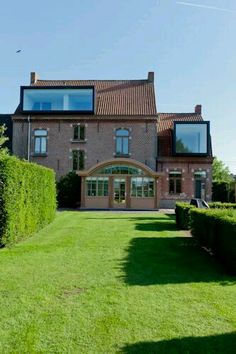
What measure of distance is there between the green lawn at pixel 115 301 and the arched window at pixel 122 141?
2037 cm

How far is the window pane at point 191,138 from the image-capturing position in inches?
1191

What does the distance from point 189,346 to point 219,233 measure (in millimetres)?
5028

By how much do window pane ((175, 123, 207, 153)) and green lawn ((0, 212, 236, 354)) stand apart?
69.7ft

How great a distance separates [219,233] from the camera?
28.9 ft

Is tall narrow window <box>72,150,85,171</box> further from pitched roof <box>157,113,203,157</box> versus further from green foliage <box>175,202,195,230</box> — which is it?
green foliage <box>175,202,195,230</box>

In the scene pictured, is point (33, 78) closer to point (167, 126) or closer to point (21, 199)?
point (167, 126)

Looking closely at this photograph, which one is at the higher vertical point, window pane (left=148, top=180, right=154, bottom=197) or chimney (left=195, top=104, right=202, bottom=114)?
chimney (left=195, top=104, right=202, bottom=114)

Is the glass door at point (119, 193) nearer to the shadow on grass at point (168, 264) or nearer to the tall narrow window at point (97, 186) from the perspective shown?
the tall narrow window at point (97, 186)

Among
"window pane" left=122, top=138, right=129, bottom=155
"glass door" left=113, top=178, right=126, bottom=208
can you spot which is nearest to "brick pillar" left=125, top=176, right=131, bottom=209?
→ "glass door" left=113, top=178, right=126, bottom=208

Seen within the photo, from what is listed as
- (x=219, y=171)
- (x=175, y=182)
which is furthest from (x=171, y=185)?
(x=219, y=171)

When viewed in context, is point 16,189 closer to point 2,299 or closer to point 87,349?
point 2,299

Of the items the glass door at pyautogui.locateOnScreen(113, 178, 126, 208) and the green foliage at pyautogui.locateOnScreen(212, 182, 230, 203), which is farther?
the green foliage at pyautogui.locateOnScreen(212, 182, 230, 203)

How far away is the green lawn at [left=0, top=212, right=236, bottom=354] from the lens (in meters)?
4.19

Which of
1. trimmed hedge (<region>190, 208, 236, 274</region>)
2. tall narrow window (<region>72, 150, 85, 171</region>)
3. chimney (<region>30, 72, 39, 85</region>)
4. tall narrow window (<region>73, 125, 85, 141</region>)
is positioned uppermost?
chimney (<region>30, 72, 39, 85</region>)
